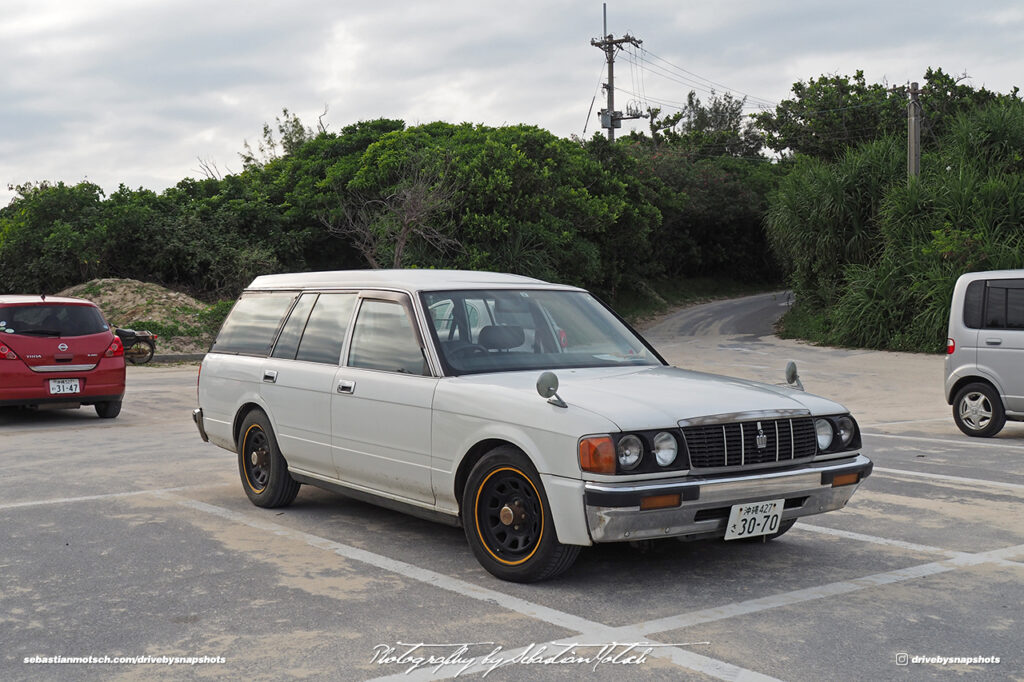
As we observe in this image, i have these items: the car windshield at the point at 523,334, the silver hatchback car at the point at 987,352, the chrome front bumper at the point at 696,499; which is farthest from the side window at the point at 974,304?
the chrome front bumper at the point at 696,499

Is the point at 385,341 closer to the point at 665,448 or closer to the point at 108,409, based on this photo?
the point at 665,448

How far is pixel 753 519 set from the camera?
538 cm

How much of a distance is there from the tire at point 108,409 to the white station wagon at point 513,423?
6.42 meters

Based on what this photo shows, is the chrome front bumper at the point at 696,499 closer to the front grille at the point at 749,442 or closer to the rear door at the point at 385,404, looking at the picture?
the front grille at the point at 749,442

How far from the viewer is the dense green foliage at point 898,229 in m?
26.1

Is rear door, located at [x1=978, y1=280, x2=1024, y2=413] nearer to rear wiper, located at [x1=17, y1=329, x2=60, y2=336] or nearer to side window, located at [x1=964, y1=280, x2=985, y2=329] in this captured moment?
side window, located at [x1=964, y1=280, x2=985, y2=329]

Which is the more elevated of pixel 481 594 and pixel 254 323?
pixel 254 323

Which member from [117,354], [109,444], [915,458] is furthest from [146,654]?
[117,354]

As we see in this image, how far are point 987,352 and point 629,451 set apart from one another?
8.19 metres

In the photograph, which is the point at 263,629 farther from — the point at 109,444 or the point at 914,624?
the point at 109,444

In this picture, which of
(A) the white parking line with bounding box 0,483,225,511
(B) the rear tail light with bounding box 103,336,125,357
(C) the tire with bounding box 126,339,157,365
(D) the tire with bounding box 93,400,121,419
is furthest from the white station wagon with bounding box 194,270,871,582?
(C) the tire with bounding box 126,339,157,365

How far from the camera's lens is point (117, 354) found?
13.6 meters

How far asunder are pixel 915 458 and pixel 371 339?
6022 mm

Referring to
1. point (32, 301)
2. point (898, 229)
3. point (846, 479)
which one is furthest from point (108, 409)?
point (898, 229)
